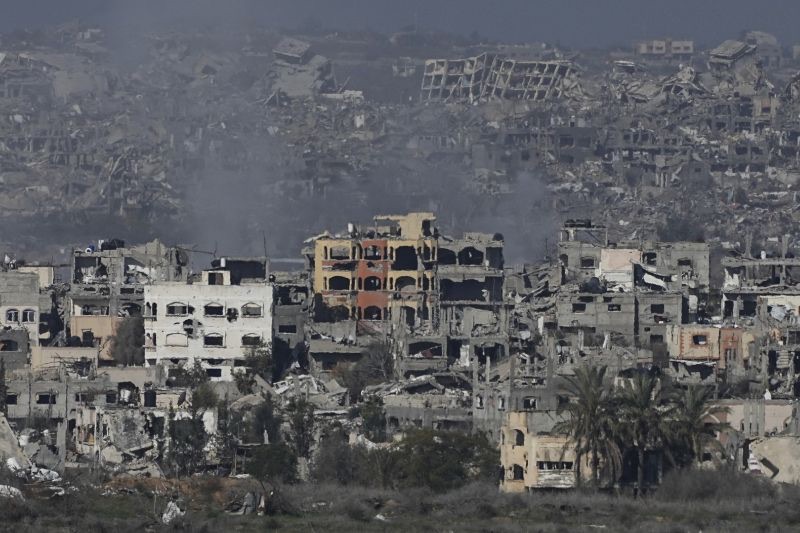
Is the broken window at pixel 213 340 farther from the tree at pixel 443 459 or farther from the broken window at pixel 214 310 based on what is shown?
the tree at pixel 443 459

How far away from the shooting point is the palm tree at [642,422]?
52.2 meters

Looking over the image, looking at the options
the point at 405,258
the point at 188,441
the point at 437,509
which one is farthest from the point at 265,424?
the point at 405,258

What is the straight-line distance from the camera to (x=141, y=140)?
154m

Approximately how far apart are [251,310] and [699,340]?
30.1ft

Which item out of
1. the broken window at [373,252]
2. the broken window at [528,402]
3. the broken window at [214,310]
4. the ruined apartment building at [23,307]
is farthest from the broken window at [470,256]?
the broken window at [528,402]

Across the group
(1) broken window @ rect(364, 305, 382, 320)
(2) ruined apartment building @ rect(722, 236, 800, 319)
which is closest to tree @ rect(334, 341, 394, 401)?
(1) broken window @ rect(364, 305, 382, 320)

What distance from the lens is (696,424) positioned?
2082 inches

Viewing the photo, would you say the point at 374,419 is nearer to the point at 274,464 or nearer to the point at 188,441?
the point at 188,441

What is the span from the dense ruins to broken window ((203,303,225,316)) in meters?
0.09

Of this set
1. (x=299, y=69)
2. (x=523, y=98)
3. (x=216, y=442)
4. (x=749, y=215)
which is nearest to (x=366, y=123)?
(x=523, y=98)

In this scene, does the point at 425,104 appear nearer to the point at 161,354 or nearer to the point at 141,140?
the point at 141,140

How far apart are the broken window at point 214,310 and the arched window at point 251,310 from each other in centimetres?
43

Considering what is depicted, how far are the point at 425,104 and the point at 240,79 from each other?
14940 mm

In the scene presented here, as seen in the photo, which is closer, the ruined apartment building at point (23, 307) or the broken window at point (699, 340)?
the broken window at point (699, 340)
